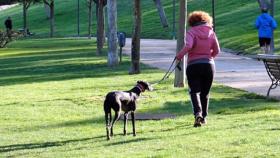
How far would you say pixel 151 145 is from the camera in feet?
34.7

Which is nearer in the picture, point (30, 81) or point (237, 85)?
point (237, 85)

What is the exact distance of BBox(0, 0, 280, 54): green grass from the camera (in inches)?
1634

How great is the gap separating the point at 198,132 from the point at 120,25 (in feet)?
206

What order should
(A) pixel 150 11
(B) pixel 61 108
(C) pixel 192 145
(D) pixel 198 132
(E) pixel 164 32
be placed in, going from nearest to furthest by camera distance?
(C) pixel 192 145, (D) pixel 198 132, (B) pixel 61 108, (E) pixel 164 32, (A) pixel 150 11

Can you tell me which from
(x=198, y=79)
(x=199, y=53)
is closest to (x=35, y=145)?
(x=198, y=79)

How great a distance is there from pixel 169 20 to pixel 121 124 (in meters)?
57.2

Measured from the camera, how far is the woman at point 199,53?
1225 cm

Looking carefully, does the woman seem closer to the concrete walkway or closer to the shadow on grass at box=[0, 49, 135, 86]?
the concrete walkway

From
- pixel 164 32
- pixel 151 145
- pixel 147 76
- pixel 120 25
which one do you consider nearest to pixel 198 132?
pixel 151 145

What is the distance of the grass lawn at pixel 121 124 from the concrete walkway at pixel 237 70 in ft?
2.59

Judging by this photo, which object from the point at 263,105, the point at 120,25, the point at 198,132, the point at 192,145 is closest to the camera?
the point at 192,145

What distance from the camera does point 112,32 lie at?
2802 cm

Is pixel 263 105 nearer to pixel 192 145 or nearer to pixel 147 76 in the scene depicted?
pixel 192 145

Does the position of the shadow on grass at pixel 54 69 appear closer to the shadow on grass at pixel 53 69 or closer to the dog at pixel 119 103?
the shadow on grass at pixel 53 69
